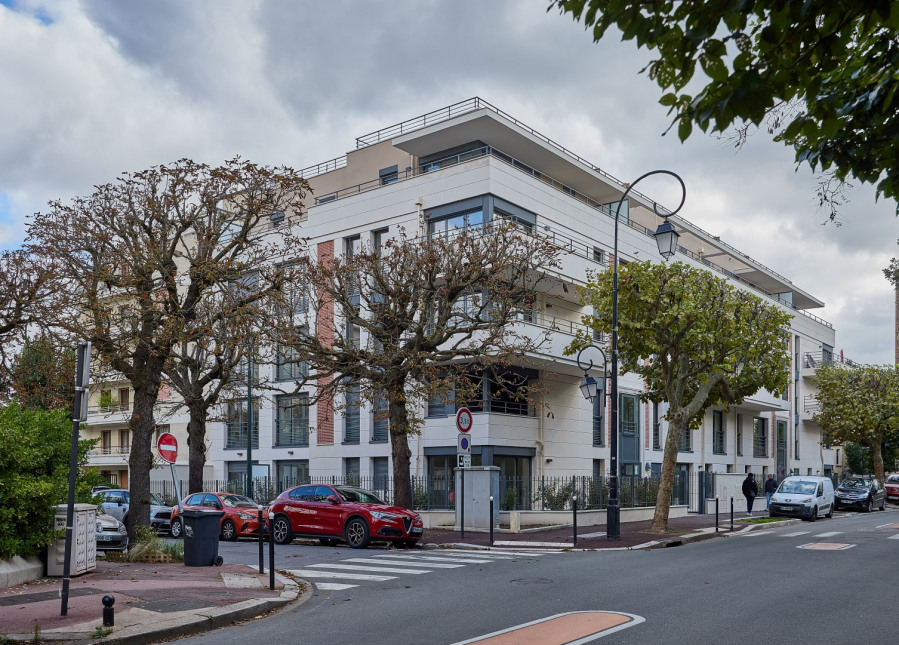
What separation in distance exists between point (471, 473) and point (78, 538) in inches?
506

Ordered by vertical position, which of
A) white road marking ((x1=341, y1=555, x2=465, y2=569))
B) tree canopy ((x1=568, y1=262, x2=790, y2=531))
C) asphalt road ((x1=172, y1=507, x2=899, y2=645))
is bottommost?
white road marking ((x1=341, y1=555, x2=465, y2=569))

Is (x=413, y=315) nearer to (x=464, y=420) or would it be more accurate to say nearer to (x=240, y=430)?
(x=464, y=420)

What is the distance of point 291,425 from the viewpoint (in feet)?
125

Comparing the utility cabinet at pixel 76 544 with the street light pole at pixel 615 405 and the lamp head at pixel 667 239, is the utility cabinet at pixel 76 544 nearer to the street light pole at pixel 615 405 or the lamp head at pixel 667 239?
the street light pole at pixel 615 405

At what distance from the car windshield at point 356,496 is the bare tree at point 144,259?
487 centimetres

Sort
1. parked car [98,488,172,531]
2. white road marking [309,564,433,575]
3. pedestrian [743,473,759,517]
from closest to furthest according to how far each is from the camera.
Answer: white road marking [309,564,433,575], parked car [98,488,172,531], pedestrian [743,473,759,517]

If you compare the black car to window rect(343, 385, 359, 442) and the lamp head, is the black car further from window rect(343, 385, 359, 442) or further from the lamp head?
the lamp head

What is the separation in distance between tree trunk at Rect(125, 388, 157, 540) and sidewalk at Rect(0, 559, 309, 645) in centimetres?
294

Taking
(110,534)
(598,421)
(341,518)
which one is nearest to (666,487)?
(341,518)

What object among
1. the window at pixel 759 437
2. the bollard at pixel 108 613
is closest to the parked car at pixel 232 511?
the bollard at pixel 108 613

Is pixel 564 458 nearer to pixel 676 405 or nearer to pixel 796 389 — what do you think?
pixel 676 405

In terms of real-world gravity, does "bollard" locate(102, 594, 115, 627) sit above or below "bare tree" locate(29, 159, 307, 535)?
below

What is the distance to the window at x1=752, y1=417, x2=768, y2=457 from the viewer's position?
56.1 m

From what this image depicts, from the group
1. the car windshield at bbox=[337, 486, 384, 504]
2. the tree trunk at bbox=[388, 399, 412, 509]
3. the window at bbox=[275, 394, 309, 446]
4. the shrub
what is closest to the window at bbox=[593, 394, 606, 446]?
the window at bbox=[275, 394, 309, 446]
